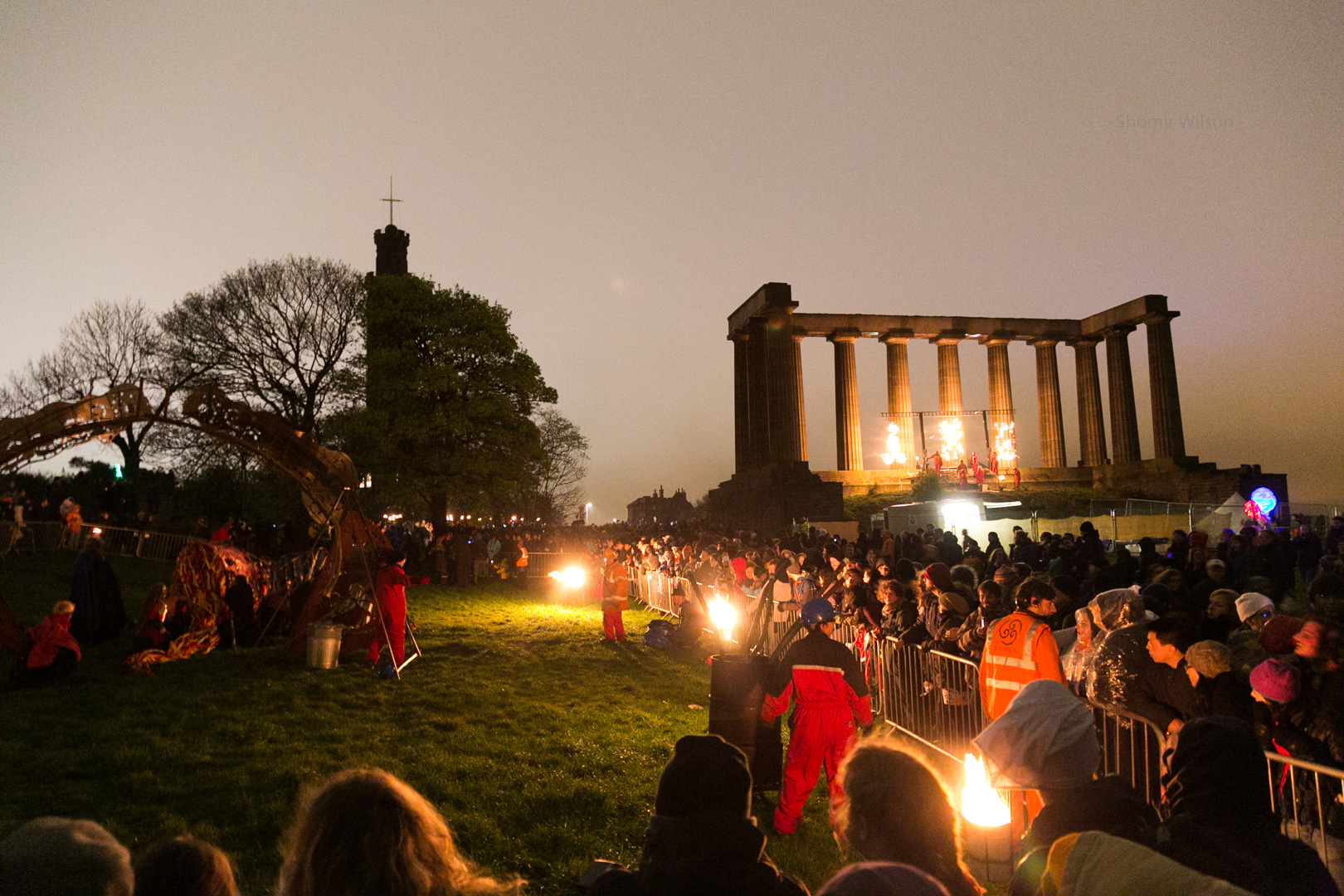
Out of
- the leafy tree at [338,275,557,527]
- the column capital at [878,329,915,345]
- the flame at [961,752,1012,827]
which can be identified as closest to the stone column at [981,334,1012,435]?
the column capital at [878,329,915,345]

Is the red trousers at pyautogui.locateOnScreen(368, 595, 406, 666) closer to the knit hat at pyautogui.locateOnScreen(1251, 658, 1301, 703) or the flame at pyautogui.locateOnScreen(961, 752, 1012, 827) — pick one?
the flame at pyautogui.locateOnScreen(961, 752, 1012, 827)

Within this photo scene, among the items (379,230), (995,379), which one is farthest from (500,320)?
A: (379,230)

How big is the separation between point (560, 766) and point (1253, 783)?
19.7 feet

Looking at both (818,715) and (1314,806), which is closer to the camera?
(1314,806)

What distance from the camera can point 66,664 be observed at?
10.2 meters

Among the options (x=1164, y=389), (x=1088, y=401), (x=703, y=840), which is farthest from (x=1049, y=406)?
(x=703, y=840)

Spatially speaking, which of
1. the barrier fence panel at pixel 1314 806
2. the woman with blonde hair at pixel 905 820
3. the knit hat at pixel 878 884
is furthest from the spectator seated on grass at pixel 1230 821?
the barrier fence panel at pixel 1314 806

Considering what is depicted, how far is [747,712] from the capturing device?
6445 mm

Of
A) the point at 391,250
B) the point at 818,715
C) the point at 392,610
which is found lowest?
the point at 818,715

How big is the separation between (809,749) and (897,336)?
134 ft

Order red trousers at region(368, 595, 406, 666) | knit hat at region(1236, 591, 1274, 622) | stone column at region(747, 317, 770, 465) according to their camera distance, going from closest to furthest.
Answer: knit hat at region(1236, 591, 1274, 622)
red trousers at region(368, 595, 406, 666)
stone column at region(747, 317, 770, 465)

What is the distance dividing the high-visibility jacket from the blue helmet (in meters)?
1.23

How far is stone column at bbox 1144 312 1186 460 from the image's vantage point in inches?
1562

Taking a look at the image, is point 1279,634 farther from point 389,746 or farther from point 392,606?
point 392,606
